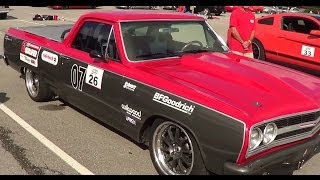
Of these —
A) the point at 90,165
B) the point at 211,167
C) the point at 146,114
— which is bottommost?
the point at 90,165

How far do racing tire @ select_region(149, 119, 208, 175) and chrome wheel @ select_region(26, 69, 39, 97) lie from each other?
124 inches

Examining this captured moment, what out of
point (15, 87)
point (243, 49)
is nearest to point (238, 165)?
point (243, 49)

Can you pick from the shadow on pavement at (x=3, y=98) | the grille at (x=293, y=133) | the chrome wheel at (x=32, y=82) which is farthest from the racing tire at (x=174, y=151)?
the shadow on pavement at (x=3, y=98)

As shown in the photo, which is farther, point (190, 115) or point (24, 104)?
point (24, 104)

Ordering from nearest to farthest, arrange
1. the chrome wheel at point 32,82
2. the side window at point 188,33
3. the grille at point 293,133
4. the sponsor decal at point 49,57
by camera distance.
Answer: the grille at point 293,133, the side window at point 188,33, the sponsor decal at point 49,57, the chrome wheel at point 32,82

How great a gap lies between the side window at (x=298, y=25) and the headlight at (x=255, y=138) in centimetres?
652

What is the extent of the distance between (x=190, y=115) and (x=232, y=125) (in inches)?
16.8

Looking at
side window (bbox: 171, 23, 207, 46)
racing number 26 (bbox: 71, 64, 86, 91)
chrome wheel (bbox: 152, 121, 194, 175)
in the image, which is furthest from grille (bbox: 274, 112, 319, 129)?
racing number 26 (bbox: 71, 64, 86, 91)

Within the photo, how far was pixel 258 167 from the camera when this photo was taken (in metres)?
3.21

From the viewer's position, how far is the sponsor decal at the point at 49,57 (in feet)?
18.2

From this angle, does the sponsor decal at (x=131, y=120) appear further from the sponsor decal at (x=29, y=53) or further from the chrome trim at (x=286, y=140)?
the sponsor decal at (x=29, y=53)

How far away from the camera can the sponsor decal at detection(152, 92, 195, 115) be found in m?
3.49

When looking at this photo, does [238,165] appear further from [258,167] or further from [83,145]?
[83,145]

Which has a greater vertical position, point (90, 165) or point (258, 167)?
point (258, 167)
